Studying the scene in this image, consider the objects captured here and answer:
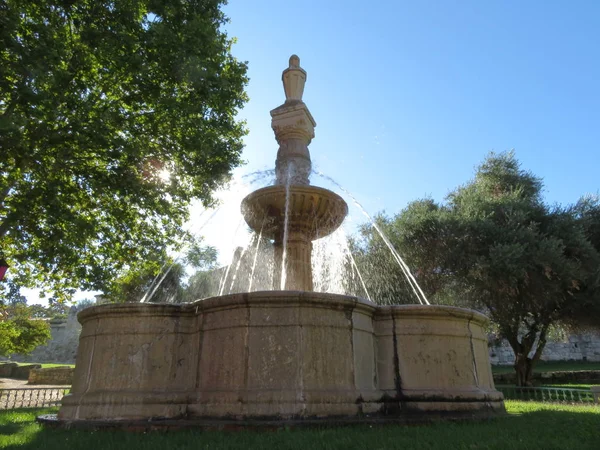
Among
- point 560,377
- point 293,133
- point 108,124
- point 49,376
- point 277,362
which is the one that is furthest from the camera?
point 560,377

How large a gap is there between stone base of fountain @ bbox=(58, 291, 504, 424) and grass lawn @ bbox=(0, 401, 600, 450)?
1.54 feet

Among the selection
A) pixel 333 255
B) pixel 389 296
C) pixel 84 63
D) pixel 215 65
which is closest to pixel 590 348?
pixel 389 296

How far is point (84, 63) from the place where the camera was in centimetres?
1023

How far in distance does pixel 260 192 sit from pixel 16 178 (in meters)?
6.35

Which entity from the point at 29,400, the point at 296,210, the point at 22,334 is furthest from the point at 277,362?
the point at 22,334

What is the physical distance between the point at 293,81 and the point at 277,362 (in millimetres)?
6606

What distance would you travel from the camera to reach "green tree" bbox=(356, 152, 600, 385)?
1809 cm

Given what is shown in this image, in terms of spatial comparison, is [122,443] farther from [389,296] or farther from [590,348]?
[590,348]

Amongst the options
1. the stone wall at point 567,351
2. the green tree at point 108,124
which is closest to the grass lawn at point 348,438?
the green tree at point 108,124

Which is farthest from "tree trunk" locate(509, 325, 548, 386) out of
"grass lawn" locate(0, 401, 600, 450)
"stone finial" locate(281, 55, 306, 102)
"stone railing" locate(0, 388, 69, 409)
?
"stone railing" locate(0, 388, 69, 409)

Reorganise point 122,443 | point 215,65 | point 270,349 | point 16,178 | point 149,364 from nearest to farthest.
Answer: point 122,443, point 270,349, point 149,364, point 16,178, point 215,65

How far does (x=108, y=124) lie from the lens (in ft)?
34.4

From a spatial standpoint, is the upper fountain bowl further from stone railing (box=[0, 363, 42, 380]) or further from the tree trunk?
stone railing (box=[0, 363, 42, 380])

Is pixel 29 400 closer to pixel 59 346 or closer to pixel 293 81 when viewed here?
pixel 293 81
